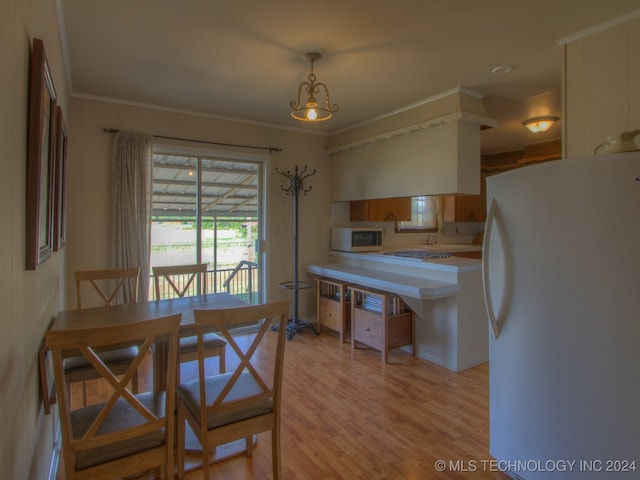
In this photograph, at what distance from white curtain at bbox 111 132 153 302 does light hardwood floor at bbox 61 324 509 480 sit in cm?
186

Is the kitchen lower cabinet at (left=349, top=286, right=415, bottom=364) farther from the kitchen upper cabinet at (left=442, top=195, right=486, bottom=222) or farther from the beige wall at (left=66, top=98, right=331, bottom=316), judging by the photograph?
the kitchen upper cabinet at (left=442, top=195, right=486, bottom=222)

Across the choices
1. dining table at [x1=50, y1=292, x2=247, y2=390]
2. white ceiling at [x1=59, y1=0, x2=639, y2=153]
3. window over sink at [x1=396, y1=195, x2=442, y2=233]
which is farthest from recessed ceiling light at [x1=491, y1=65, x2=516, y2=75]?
window over sink at [x1=396, y1=195, x2=442, y2=233]

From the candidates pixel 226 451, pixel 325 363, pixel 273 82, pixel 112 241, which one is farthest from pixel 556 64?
pixel 112 241

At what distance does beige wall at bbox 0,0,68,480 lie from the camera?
3.40 ft

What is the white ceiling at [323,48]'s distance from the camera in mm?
2111

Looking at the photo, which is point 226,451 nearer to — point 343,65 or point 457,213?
point 343,65

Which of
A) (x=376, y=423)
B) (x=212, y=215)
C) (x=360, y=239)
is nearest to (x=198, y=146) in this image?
(x=212, y=215)

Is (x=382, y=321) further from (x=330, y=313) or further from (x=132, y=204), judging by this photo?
(x=132, y=204)

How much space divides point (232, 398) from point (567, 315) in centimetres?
157

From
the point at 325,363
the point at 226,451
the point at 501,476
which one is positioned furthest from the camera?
the point at 325,363

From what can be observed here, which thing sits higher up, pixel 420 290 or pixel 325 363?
pixel 420 290

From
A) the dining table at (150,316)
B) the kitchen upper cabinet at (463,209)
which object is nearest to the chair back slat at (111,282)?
the dining table at (150,316)

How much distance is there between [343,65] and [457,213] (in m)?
3.82

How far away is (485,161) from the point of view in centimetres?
647
